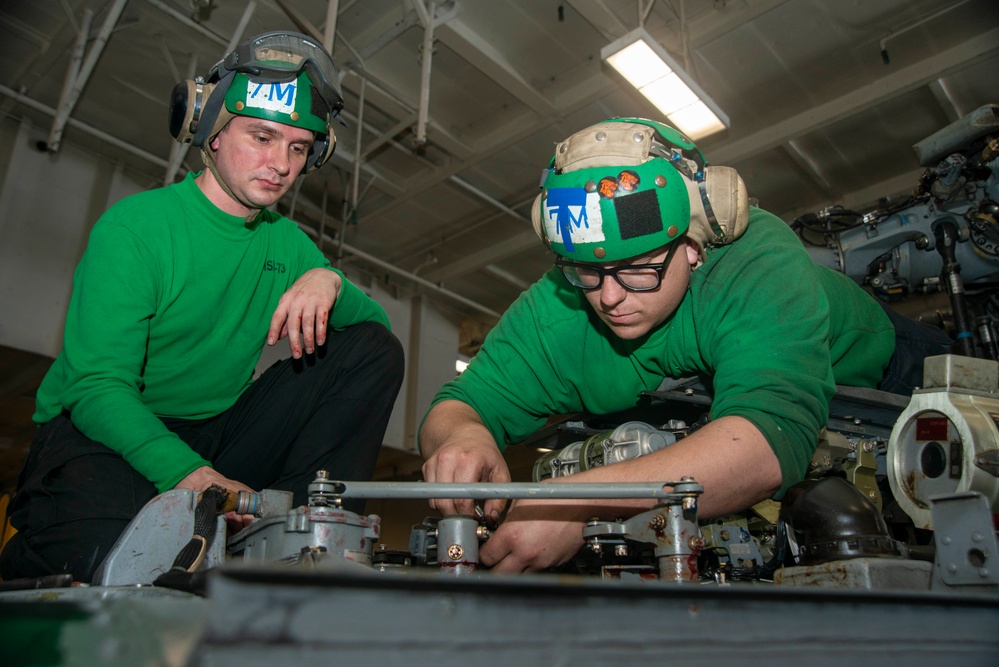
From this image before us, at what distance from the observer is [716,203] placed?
1.79 metres

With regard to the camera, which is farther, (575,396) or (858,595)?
(575,396)

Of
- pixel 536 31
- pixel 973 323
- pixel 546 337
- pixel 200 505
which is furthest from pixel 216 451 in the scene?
pixel 536 31

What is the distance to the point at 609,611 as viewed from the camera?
0.60 meters

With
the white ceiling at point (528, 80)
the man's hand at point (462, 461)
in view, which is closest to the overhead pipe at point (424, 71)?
the white ceiling at point (528, 80)

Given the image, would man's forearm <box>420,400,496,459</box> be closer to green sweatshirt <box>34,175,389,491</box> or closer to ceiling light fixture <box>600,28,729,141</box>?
green sweatshirt <box>34,175,389,491</box>

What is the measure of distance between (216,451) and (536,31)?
4.84m

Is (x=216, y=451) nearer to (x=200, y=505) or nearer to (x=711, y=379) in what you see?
(x=200, y=505)

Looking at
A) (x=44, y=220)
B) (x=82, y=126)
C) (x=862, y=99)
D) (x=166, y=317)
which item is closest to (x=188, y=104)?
A: (x=166, y=317)

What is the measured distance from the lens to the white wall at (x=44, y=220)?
6039mm

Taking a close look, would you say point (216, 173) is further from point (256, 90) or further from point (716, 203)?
point (716, 203)

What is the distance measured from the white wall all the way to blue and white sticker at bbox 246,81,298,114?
501 centimetres

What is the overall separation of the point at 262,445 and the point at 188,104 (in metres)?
0.96

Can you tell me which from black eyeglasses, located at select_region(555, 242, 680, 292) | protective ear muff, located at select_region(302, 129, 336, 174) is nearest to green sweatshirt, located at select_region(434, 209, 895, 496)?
black eyeglasses, located at select_region(555, 242, 680, 292)

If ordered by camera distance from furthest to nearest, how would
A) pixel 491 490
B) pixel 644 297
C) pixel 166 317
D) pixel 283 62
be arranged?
pixel 283 62
pixel 166 317
pixel 644 297
pixel 491 490
